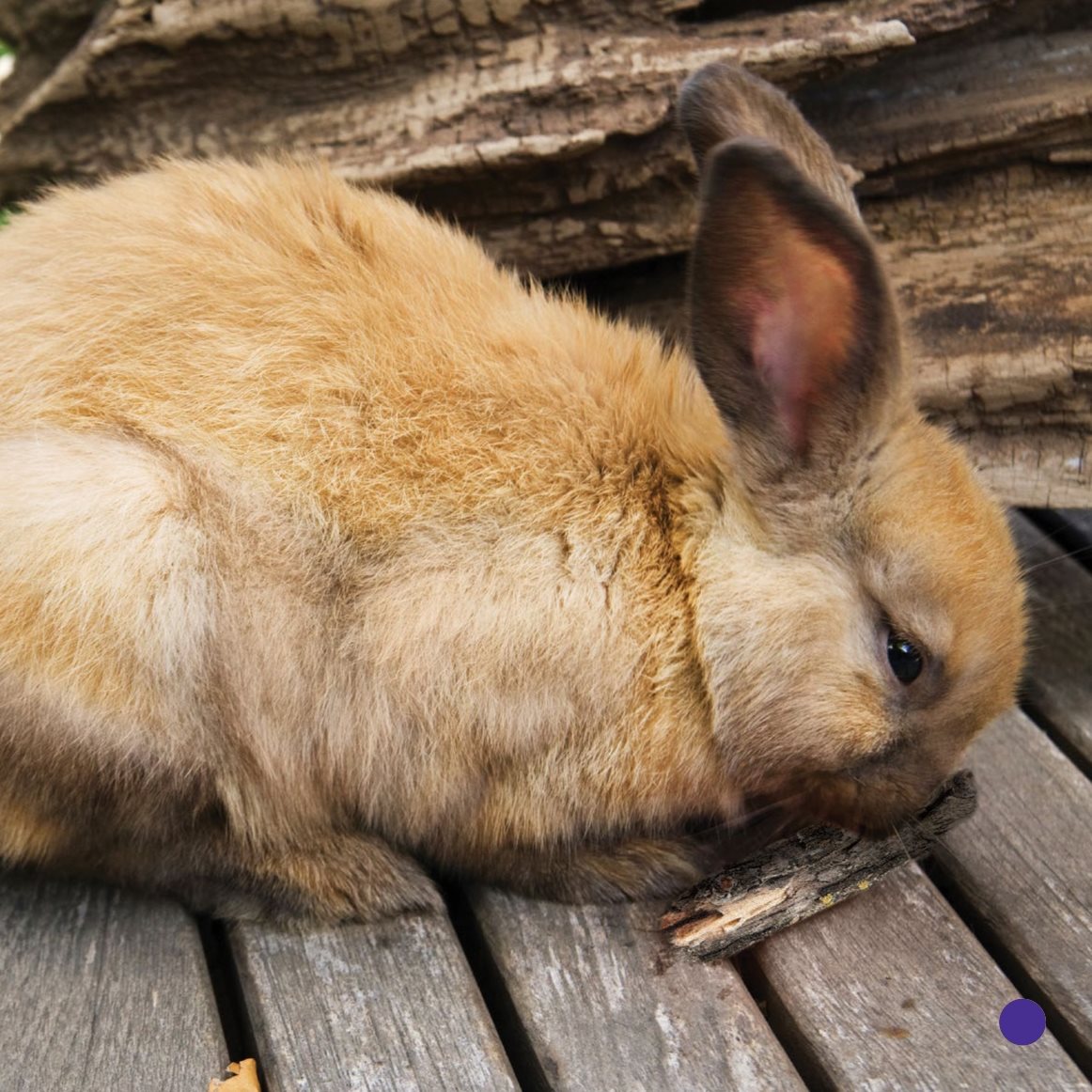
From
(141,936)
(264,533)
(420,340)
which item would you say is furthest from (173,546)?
(141,936)

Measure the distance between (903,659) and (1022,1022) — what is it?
63cm

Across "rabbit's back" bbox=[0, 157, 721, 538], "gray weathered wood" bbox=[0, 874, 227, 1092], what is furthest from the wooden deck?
"rabbit's back" bbox=[0, 157, 721, 538]

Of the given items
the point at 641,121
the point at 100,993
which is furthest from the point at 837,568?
the point at 100,993

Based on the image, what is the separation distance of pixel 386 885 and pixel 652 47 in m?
1.88

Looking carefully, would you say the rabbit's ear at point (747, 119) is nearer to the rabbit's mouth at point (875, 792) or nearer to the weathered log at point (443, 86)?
the weathered log at point (443, 86)

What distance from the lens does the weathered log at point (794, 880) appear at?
2.25 m

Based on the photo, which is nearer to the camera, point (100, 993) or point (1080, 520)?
point (100, 993)

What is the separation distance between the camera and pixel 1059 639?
10.0 feet

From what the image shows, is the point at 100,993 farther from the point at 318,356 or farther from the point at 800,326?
the point at 800,326

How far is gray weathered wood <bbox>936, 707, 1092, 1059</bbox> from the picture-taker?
88.9 inches

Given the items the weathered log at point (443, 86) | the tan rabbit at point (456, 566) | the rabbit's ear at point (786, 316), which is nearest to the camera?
the rabbit's ear at point (786, 316)

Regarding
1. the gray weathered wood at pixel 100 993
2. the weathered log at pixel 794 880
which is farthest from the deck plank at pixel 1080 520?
the gray weathered wood at pixel 100 993

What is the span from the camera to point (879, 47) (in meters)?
2.72

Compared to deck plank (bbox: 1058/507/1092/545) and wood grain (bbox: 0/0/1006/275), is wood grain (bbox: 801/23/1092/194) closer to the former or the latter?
wood grain (bbox: 0/0/1006/275)
